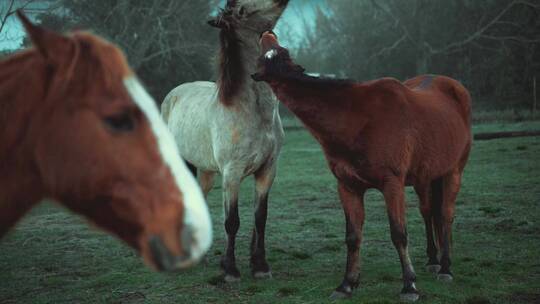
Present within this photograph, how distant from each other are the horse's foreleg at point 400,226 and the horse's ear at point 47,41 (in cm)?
309

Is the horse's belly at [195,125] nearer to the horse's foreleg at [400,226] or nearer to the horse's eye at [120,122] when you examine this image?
the horse's foreleg at [400,226]

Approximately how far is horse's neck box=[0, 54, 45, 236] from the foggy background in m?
17.2

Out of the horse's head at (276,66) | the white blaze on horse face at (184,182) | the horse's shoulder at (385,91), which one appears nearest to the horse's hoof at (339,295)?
the horse's shoulder at (385,91)

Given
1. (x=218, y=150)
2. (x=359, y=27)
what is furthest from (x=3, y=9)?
(x=359, y=27)

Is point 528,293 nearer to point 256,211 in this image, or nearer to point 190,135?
point 256,211

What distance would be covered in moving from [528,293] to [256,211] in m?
2.40

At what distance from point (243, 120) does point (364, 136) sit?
1.41 metres

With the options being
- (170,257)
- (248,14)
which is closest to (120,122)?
(170,257)

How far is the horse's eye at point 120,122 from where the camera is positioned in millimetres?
1707

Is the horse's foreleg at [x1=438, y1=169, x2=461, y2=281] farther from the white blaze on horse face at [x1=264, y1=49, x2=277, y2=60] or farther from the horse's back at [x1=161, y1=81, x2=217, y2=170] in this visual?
the horse's back at [x1=161, y1=81, x2=217, y2=170]

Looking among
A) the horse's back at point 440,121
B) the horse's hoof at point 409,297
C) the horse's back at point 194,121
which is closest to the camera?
the horse's hoof at point 409,297

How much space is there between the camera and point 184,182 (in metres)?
1.72

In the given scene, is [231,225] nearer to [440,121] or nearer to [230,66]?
[230,66]

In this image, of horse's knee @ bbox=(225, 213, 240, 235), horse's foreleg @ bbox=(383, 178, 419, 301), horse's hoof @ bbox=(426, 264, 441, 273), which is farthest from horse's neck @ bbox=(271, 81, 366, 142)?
horse's hoof @ bbox=(426, 264, 441, 273)
